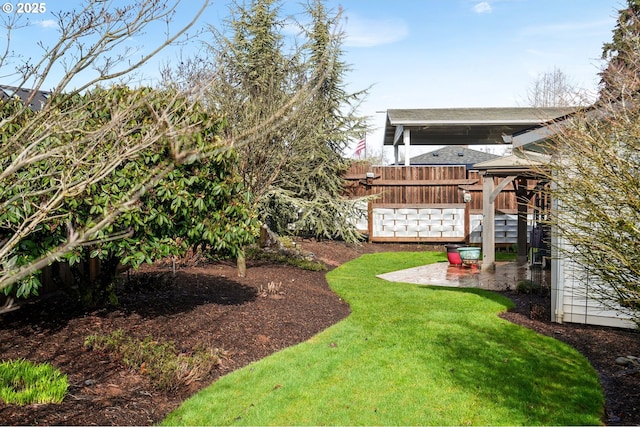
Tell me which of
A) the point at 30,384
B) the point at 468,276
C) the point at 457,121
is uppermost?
the point at 457,121

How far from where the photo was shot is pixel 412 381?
17.6ft

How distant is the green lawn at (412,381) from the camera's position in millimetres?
4559

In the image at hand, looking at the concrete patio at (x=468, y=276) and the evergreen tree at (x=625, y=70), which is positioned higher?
the evergreen tree at (x=625, y=70)

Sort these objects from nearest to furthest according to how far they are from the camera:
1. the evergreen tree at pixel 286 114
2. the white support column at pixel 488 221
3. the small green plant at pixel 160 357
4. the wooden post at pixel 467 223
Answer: the small green plant at pixel 160 357 < the evergreen tree at pixel 286 114 < the white support column at pixel 488 221 < the wooden post at pixel 467 223

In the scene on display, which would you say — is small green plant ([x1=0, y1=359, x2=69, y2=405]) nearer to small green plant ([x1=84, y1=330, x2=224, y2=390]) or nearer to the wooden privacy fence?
small green plant ([x1=84, y1=330, x2=224, y2=390])

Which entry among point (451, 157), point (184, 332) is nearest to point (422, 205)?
point (184, 332)

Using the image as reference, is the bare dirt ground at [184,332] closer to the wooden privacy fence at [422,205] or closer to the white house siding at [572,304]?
the white house siding at [572,304]

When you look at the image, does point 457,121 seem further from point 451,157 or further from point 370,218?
point 451,157

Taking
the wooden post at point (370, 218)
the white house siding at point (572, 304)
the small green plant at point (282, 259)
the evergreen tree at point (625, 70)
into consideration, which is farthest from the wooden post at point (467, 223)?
the evergreen tree at point (625, 70)

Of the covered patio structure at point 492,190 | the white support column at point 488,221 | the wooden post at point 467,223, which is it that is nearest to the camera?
the covered patio structure at point 492,190

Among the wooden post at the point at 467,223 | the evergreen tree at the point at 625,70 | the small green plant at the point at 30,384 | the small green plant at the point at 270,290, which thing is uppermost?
the evergreen tree at the point at 625,70

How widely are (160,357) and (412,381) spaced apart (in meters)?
2.57

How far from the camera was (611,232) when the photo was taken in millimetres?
4691

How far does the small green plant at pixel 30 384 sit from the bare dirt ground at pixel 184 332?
0.07 metres
